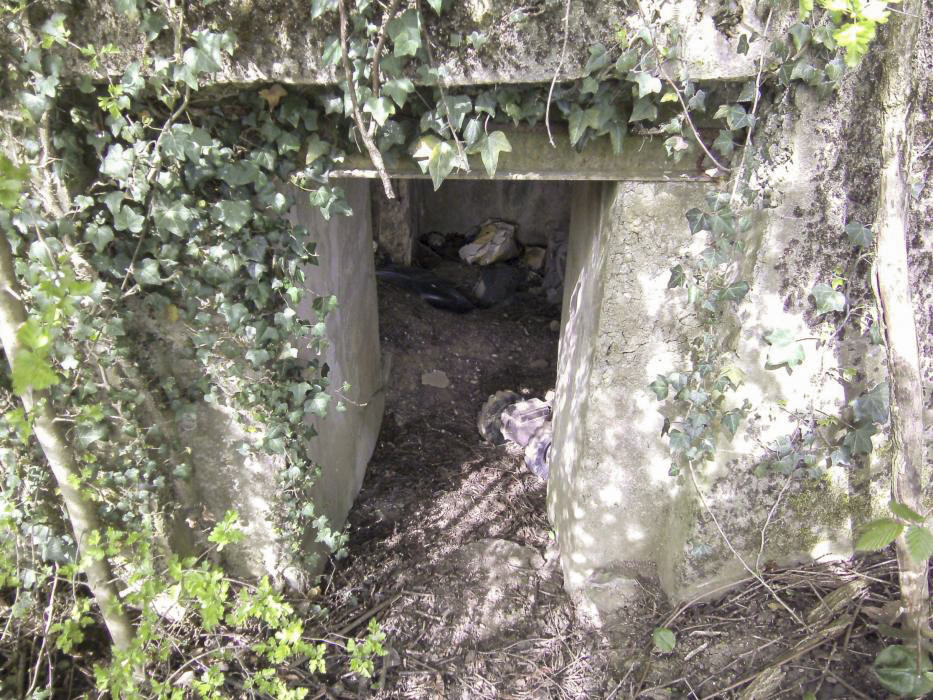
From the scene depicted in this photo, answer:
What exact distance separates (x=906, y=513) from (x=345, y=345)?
2386 millimetres

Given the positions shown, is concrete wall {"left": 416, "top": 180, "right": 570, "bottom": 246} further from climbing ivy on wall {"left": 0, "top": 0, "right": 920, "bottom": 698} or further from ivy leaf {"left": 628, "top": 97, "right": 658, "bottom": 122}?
ivy leaf {"left": 628, "top": 97, "right": 658, "bottom": 122}

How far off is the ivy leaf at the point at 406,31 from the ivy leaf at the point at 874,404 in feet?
5.70

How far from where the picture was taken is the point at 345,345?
3.32 metres

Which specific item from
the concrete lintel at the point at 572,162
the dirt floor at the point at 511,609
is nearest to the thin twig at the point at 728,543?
the dirt floor at the point at 511,609

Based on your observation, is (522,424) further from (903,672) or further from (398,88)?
(398,88)

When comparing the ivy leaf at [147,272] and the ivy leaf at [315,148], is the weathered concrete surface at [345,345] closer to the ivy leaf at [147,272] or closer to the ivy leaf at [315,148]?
the ivy leaf at [315,148]

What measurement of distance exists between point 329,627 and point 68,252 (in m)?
1.82

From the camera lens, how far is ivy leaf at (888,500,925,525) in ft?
6.17

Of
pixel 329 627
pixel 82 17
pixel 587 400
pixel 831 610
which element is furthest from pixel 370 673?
pixel 82 17

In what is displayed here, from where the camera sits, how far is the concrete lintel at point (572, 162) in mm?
2096

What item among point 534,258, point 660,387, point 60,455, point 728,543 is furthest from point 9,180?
point 534,258

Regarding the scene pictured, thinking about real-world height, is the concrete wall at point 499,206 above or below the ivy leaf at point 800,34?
below

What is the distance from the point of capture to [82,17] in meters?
1.81

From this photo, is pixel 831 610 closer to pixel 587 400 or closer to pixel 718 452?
pixel 718 452
